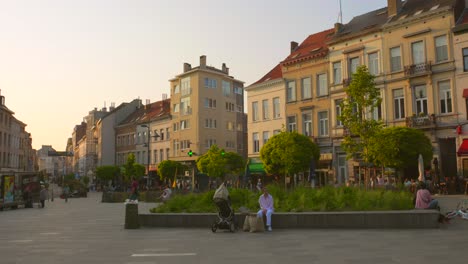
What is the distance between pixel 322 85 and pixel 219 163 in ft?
41.4

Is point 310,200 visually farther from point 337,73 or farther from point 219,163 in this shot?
point 219,163

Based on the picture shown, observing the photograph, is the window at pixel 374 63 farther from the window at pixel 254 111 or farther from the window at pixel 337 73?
the window at pixel 254 111

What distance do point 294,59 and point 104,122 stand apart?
4316 centimetres

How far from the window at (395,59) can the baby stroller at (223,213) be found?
2444 cm

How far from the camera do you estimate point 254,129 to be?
46.5m

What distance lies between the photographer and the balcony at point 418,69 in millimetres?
31756

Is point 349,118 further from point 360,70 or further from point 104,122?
point 104,122

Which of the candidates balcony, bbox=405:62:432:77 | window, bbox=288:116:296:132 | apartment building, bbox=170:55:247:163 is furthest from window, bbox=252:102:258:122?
balcony, bbox=405:62:432:77

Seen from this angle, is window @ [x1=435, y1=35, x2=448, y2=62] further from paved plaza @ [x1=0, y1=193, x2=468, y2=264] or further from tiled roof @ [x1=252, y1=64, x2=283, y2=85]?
paved plaza @ [x1=0, y1=193, x2=468, y2=264]

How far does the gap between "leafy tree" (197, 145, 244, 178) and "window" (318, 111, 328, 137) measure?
10.0m

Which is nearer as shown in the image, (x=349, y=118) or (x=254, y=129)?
(x=349, y=118)

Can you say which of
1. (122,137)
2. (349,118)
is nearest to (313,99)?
(349,118)

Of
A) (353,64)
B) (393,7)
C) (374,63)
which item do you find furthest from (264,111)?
(393,7)

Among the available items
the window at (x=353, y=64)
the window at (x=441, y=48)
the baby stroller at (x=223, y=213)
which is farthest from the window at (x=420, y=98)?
the baby stroller at (x=223, y=213)
